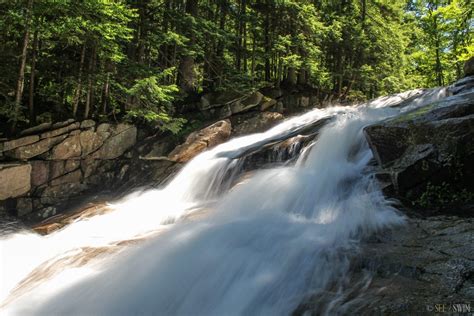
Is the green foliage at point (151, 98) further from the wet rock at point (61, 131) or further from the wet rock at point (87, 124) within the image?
the wet rock at point (61, 131)

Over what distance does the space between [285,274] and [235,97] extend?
1055 cm

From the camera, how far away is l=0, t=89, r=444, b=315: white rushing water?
12.5 feet

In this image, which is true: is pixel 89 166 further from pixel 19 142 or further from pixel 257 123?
pixel 257 123

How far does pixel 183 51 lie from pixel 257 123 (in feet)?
12.2

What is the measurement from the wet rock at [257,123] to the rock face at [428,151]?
724 centimetres

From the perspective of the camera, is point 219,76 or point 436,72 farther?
point 436,72

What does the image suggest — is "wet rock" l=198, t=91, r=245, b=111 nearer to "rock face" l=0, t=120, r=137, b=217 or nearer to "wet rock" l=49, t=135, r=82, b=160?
"rock face" l=0, t=120, r=137, b=217

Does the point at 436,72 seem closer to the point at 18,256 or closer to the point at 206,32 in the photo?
the point at 206,32

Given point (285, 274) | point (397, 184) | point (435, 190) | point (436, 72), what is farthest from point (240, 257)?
point (436, 72)

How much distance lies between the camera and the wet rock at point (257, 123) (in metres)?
12.8

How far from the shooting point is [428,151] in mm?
5270

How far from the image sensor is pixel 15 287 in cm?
505

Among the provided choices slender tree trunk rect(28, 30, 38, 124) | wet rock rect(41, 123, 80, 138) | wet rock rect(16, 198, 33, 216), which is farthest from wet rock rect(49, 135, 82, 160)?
wet rock rect(16, 198, 33, 216)

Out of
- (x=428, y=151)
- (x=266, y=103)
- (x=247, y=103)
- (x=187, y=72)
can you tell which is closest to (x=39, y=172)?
(x=187, y=72)
